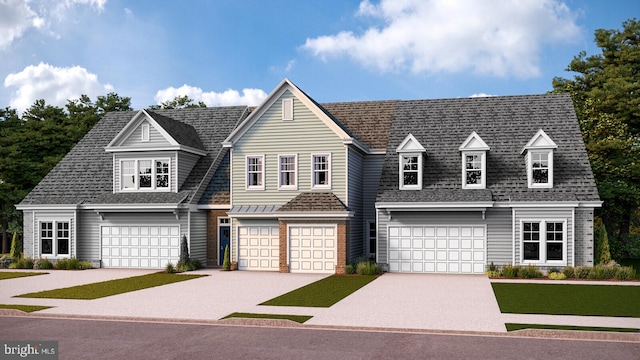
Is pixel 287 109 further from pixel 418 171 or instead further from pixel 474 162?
pixel 474 162

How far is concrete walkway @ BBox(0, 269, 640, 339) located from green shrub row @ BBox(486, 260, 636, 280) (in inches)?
46.1

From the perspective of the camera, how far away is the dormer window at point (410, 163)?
31844 mm

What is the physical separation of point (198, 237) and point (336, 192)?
8028 mm

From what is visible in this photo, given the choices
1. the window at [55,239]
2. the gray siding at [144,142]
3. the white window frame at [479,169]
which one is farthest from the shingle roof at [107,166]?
the white window frame at [479,169]

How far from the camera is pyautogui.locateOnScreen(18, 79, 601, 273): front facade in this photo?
30.2 meters

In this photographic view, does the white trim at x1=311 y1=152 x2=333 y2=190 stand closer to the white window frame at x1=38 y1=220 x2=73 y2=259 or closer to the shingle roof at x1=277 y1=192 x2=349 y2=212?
the shingle roof at x1=277 y1=192 x2=349 y2=212

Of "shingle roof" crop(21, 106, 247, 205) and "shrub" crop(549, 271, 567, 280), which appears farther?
"shingle roof" crop(21, 106, 247, 205)

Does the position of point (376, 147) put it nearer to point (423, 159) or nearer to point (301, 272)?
point (423, 159)

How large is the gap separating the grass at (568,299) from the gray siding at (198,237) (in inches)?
617

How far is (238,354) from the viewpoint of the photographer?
12.2 m

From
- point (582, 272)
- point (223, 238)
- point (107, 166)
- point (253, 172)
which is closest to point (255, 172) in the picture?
point (253, 172)

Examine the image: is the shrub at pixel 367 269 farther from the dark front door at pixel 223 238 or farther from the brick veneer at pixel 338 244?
the dark front door at pixel 223 238

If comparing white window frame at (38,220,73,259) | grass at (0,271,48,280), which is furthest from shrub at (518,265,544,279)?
white window frame at (38,220,73,259)

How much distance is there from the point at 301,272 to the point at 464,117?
490 inches
